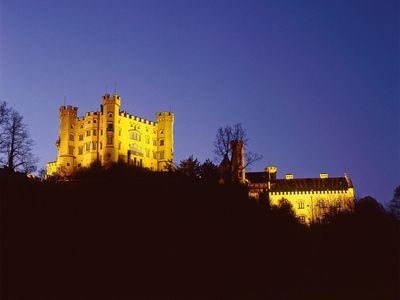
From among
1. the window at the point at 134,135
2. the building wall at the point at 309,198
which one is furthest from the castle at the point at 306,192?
the window at the point at 134,135

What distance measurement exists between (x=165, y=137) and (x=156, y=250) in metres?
78.3

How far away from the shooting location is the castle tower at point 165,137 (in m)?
104

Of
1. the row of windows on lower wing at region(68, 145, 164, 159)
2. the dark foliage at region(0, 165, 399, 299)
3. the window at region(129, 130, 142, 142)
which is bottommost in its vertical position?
the dark foliage at region(0, 165, 399, 299)

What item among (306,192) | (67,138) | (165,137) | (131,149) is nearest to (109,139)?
(131,149)

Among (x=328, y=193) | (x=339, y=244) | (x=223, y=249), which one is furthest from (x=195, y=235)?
(x=328, y=193)

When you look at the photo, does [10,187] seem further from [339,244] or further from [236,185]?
[339,244]

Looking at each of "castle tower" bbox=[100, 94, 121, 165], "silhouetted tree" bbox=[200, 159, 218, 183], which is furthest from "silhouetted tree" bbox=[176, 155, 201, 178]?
"castle tower" bbox=[100, 94, 121, 165]

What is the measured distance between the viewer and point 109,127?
99.0 metres

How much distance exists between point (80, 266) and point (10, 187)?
7033 mm

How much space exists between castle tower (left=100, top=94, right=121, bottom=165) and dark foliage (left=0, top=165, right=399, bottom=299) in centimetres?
5757

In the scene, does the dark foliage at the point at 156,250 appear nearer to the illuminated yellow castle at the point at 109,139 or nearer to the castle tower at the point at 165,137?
the illuminated yellow castle at the point at 109,139

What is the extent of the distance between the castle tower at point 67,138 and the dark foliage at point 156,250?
6211 centimetres

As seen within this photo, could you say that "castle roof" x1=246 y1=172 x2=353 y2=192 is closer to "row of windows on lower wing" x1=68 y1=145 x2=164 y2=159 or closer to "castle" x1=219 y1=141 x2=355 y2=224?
"castle" x1=219 y1=141 x2=355 y2=224

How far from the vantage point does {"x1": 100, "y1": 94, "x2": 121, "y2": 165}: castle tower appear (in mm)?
96875
